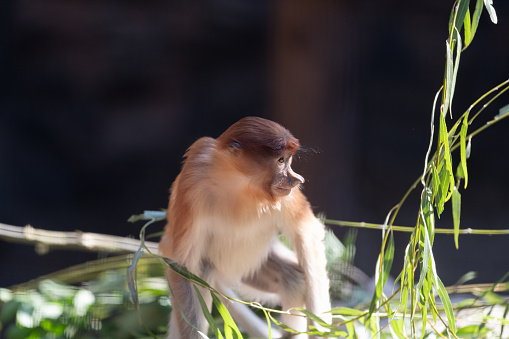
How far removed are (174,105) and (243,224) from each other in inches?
106

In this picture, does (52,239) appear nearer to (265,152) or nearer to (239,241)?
(239,241)

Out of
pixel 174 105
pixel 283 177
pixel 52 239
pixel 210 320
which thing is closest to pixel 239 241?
pixel 283 177

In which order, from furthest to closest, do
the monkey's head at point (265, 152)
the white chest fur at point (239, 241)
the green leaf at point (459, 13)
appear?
the white chest fur at point (239, 241)
the monkey's head at point (265, 152)
the green leaf at point (459, 13)

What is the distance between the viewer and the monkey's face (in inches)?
76.0

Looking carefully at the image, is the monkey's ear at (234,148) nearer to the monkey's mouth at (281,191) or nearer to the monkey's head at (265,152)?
the monkey's head at (265,152)

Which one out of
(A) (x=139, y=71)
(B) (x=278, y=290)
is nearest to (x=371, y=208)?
(A) (x=139, y=71)

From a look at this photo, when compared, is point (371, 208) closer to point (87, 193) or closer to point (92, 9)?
point (87, 193)

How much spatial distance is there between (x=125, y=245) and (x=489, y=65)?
3.17 metres

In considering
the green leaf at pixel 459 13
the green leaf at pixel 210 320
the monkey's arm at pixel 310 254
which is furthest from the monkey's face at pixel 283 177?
the green leaf at pixel 459 13

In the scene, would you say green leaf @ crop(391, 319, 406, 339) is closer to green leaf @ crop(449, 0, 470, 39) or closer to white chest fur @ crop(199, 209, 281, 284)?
white chest fur @ crop(199, 209, 281, 284)

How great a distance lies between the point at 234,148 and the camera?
200 centimetres

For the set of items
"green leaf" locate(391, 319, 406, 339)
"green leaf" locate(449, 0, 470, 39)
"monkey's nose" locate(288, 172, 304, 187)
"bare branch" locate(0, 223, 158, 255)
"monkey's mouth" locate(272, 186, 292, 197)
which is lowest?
"bare branch" locate(0, 223, 158, 255)

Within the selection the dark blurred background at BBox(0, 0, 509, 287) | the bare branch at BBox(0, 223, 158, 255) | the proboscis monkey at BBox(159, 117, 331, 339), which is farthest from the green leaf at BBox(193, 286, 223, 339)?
the dark blurred background at BBox(0, 0, 509, 287)

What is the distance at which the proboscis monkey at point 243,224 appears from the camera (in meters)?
1.96
